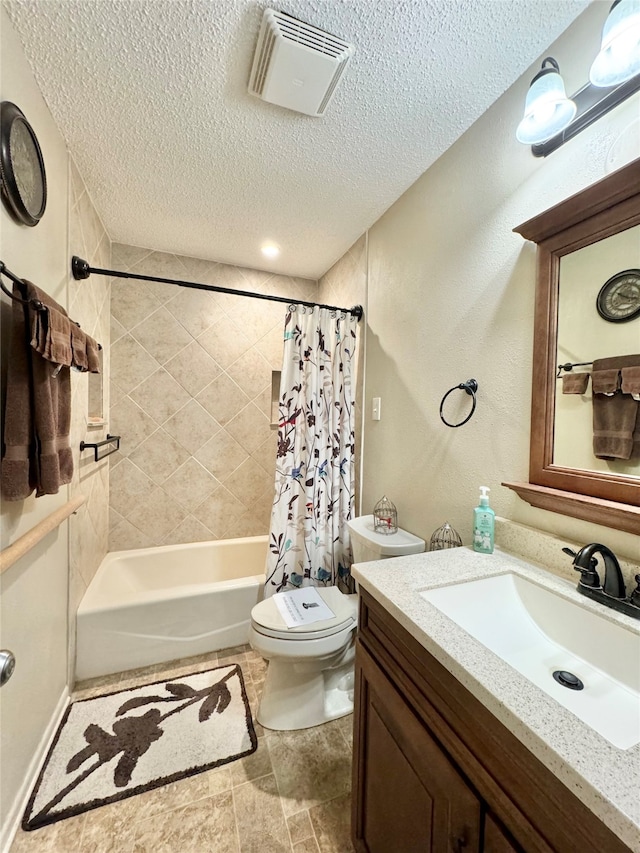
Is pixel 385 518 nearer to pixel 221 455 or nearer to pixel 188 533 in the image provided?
pixel 221 455

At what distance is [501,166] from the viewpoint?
3.78 ft

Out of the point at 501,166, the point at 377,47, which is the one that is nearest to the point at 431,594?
the point at 501,166

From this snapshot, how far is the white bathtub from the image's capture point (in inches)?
65.6

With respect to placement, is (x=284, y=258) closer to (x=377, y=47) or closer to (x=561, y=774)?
(x=377, y=47)

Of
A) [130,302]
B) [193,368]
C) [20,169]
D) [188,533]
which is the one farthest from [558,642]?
[130,302]

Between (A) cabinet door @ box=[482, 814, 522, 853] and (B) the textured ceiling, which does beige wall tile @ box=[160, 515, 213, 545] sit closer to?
(B) the textured ceiling

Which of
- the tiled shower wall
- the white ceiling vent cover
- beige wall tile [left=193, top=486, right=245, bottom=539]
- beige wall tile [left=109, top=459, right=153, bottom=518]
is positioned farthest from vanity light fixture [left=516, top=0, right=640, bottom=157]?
beige wall tile [left=109, top=459, right=153, bottom=518]

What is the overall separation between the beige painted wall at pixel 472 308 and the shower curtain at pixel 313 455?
246 mm

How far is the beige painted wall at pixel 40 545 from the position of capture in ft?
3.31

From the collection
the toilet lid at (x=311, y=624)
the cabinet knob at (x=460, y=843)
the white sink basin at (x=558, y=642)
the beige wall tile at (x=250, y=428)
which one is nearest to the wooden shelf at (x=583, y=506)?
the white sink basin at (x=558, y=642)

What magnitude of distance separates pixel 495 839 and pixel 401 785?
0.30 metres

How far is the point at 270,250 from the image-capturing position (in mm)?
2221

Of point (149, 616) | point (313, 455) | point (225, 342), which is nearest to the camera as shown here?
point (149, 616)

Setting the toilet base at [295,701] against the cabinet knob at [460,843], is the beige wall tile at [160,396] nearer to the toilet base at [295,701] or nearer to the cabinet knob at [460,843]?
the toilet base at [295,701]
